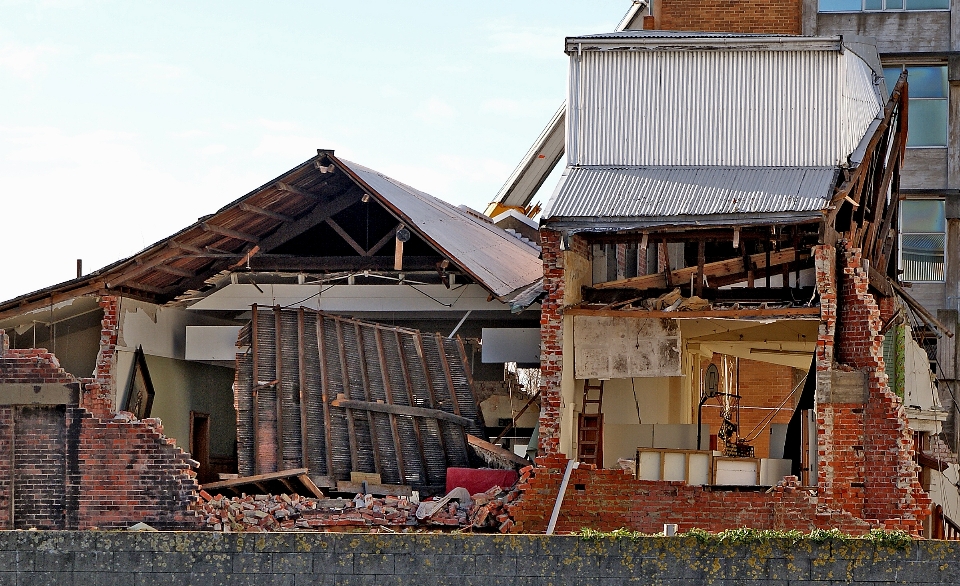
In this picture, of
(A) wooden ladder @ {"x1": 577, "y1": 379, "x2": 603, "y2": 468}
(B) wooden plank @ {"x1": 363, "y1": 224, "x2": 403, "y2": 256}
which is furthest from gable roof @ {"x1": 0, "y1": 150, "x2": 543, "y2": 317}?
(A) wooden ladder @ {"x1": 577, "y1": 379, "x2": 603, "y2": 468}

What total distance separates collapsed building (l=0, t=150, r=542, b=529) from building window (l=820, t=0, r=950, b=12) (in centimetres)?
1238

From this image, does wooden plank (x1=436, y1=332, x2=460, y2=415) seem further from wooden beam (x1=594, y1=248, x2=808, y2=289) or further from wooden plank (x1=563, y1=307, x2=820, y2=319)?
wooden plank (x1=563, y1=307, x2=820, y2=319)

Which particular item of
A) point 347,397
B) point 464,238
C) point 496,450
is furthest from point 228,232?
point 496,450

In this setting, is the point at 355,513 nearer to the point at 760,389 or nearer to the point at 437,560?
the point at 437,560

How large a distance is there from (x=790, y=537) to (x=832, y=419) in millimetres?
7146

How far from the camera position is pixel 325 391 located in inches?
822

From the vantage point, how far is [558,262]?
1955 centimetres

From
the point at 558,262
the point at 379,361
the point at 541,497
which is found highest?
the point at 558,262

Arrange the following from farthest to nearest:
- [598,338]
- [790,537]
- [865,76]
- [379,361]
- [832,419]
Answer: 1. [865,76]
2. [379,361]
3. [598,338]
4. [832,419]
5. [790,537]

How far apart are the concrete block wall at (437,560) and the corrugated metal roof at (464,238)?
351 inches

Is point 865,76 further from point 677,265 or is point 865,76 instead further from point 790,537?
point 790,537

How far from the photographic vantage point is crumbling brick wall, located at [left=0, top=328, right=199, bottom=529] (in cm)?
1966

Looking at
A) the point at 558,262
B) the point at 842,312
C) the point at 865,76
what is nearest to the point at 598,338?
the point at 558,262

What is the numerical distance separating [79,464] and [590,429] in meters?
7.10
